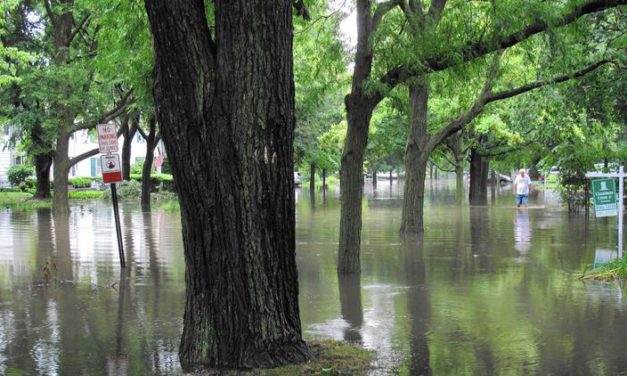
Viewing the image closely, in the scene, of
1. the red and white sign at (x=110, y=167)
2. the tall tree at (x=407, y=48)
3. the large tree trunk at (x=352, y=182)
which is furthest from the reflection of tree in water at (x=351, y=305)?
the red and white sign at (x=110, y=167)

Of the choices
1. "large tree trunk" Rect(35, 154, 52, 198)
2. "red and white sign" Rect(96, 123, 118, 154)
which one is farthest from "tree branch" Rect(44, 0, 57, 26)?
"red and white sign" Rect(96, 123, 118, 154)

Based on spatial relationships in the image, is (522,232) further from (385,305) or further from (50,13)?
(50,13)

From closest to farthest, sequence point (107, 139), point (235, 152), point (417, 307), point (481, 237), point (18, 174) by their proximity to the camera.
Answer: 1. point (235, 152)
2. point (417, 307)
3. point (107, 139)
4. point (481, 237)
5. point (18, 174)

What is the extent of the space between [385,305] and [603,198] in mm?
5629

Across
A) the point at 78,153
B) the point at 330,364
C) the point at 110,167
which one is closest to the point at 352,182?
the point at 110,167

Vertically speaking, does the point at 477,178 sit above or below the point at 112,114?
below

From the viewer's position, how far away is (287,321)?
5.71 metres

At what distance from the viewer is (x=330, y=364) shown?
5.87 m

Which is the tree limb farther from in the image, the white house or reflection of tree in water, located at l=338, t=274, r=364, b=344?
the white house

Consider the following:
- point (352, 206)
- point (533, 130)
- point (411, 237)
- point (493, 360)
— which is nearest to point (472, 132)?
point (533, 130)

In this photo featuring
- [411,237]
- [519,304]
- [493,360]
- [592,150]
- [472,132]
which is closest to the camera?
[493,360]

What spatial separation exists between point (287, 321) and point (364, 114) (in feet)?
19.3

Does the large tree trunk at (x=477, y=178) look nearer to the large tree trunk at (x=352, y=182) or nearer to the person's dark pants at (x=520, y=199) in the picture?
the person's dark pants at (x=520, y=199)

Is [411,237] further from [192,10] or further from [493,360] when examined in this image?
[192,10]
